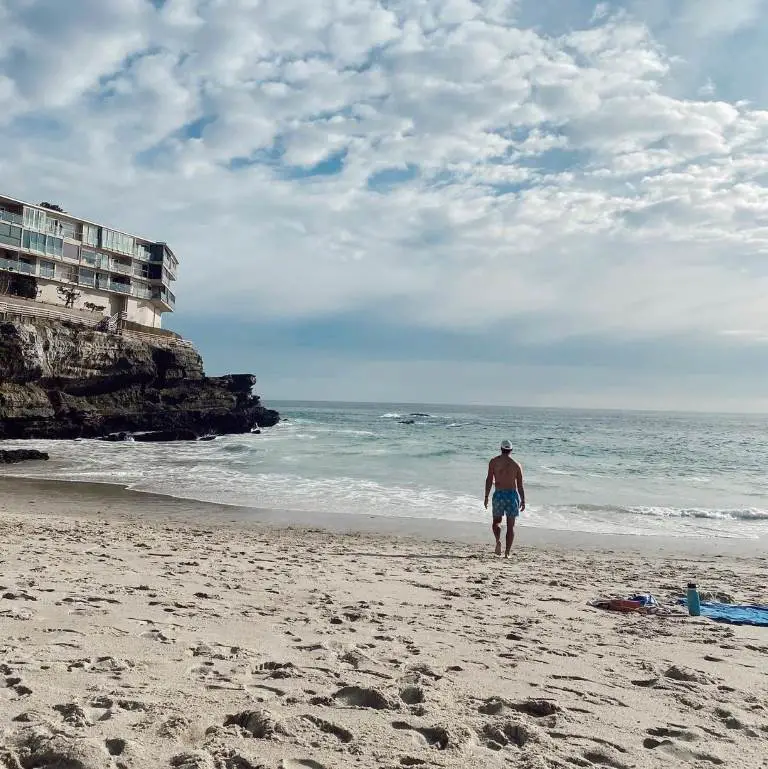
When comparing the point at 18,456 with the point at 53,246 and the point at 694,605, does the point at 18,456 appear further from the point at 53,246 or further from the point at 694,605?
the point at 53,246

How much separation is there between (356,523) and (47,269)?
4543 centimetres

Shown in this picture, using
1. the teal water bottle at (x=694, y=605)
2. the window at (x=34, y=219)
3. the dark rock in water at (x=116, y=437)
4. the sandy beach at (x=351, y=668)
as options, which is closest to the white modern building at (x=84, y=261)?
the window at (x=34, y=219)

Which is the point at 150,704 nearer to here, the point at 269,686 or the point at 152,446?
the point at 269,686

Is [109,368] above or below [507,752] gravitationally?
above

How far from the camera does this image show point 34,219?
46156 mm

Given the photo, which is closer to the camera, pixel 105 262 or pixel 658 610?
pixel 658 610

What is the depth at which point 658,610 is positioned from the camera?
20.3 feet

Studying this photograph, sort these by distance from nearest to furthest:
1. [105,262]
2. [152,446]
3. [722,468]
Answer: [722,468], [152,446], [105,262]

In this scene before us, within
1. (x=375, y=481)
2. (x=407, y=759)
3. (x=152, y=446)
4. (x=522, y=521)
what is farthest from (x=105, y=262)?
(x=407, y=759)

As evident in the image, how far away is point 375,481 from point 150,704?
54.2ft

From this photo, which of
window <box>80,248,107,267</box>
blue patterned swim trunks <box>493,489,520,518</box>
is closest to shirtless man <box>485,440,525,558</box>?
blue patterned swim trunks <box>493,489,520,518</box>

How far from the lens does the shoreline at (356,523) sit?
11297 millimetres

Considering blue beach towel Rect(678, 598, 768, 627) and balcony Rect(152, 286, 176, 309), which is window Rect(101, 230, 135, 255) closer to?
balcony Rect(152, 286, 176, 309)

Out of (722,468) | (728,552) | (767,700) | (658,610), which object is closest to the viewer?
(767,700)
